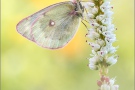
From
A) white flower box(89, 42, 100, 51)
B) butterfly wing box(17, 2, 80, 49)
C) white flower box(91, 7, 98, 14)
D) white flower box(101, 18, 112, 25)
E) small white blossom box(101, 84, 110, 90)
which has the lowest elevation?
small white blossom box(101, 84, 110, 90)

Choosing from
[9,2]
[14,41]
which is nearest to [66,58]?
[14,41]

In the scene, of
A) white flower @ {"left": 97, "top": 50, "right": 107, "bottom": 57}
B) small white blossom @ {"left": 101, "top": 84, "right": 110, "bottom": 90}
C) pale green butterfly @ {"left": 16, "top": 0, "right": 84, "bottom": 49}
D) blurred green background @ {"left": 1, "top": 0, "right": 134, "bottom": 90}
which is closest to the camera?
small white blossom @ {"left": 101, "top": 84, "right": 110, "bottom": 90}

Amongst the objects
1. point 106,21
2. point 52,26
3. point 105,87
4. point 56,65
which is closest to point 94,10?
point 106,21

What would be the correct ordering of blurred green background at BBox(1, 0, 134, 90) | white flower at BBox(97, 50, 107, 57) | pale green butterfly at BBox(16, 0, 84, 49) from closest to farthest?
white flower at BBox(97, 50, 107, 57) → pale green butterfly at BBox(16, 0, 84, 49) → blurred green background at BBox(1, 0, 134, 90)

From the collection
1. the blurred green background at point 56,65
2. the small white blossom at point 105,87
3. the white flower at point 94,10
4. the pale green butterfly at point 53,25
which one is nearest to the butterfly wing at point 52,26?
the pale green butterfly at point 53,25

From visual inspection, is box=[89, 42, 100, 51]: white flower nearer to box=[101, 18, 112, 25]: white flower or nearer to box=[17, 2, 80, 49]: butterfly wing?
box=[101, 18, 112, 25]: white flower

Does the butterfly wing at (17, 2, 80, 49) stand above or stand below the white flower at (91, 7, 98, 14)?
above

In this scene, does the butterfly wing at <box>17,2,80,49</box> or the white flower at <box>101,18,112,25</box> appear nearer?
the white flower at <box>101,18,112,25</box>

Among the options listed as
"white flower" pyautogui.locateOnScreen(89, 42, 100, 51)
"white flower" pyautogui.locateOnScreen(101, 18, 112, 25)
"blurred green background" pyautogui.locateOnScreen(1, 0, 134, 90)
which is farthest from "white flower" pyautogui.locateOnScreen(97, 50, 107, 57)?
"blurred green background" pyautogui.locateOnScreen(1, 0, 134, 90)
